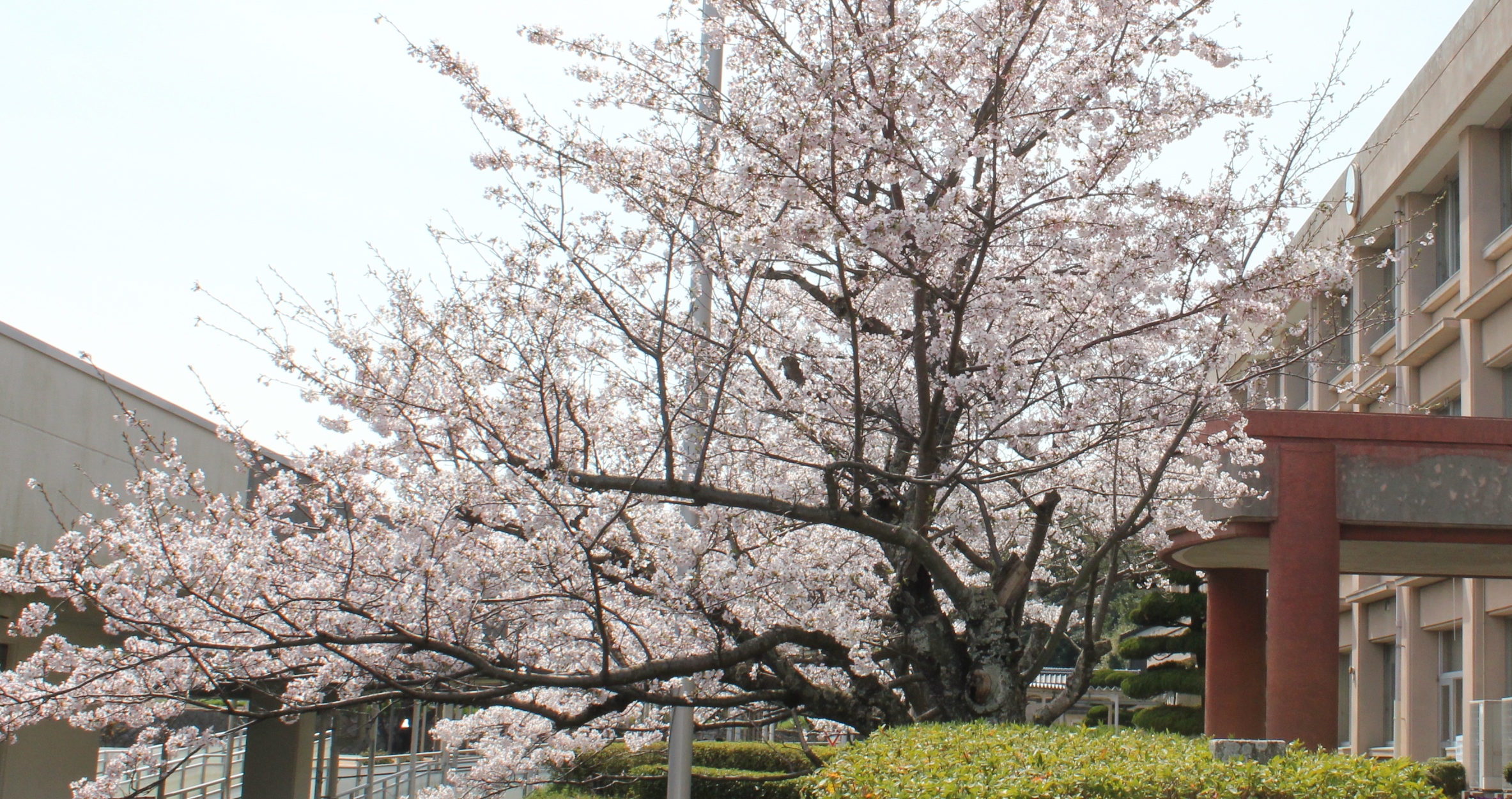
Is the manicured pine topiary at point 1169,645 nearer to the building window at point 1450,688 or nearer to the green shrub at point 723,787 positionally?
the building window at point 1450,688

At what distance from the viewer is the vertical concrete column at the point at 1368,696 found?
2216 centimetres

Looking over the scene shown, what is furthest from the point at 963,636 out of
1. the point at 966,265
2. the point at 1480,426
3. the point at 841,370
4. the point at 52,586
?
the point at 1480,426

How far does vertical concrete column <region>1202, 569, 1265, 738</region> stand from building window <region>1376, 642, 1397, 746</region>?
29.0 ft

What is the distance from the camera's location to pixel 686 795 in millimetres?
7363

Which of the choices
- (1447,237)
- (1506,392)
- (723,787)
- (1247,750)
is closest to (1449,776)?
(1506,392)

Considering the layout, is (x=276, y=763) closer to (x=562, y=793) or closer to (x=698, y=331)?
(x=562, y=793)

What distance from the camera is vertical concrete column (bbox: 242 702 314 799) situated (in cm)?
1830

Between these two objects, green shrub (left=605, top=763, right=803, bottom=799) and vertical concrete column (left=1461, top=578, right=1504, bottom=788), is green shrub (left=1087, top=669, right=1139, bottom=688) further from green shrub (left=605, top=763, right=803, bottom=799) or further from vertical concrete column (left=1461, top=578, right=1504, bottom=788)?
green shrub (left=605, top=763, right=803, bottom=799)

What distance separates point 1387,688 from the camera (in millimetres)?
22547

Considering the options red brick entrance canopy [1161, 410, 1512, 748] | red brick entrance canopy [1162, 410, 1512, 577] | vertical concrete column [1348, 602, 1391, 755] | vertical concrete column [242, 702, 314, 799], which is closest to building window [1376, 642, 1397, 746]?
vertical concrete column [1348, 602, 1391, 755]

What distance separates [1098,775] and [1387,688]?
71.1 feet

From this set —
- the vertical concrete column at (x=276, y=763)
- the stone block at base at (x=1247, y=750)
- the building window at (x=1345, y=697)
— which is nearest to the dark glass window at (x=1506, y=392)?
the building window at (x=1345, y=697)

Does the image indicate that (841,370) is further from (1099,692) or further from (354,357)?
(1099,692)

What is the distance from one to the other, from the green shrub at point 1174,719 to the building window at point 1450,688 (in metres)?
3.59
